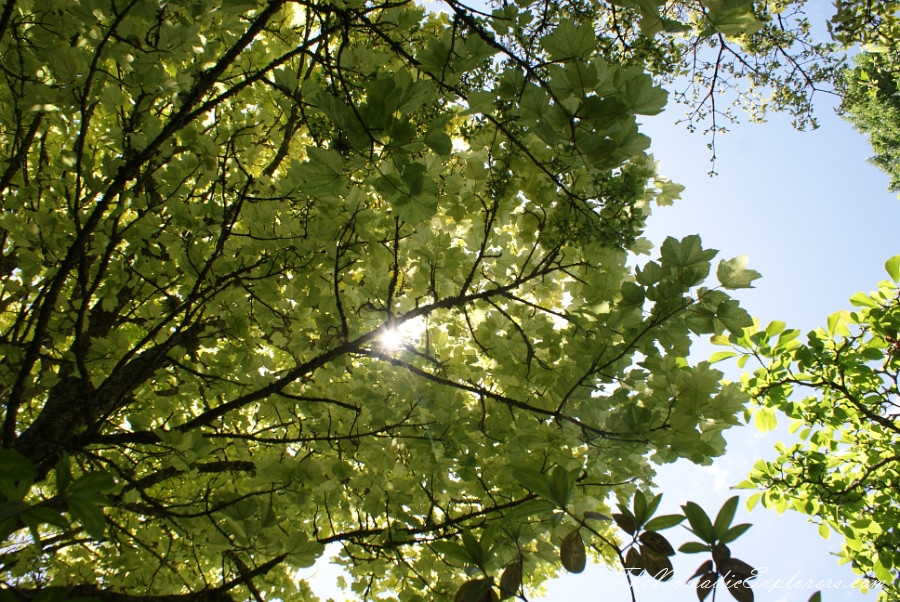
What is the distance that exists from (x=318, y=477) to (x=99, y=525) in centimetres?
121

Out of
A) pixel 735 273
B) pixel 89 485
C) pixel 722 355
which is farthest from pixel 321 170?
pixel 722 355

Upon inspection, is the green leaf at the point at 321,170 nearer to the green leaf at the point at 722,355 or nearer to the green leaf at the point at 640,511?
the green leaf at the point at 640,511

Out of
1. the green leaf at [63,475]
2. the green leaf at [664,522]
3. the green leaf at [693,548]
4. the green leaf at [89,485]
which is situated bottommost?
the green leaf at [693,548]

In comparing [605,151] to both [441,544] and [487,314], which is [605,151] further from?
[487,314]

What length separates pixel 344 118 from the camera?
1.26m

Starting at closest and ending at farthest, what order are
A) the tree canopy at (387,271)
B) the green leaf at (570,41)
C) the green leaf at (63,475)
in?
the green leaf at (63,475) < the green leaf at (570,41) < the tree canopy at (387,271)

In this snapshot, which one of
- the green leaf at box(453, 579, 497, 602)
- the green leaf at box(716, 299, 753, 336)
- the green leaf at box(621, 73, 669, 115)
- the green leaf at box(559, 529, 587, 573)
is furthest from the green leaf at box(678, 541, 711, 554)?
the green leaf at box(621, 73, 669, 115)

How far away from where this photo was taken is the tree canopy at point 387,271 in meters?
1.63

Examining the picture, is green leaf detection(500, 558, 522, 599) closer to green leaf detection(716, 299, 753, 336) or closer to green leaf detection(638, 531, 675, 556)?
green leaf detection(638, 531, 675, 556)

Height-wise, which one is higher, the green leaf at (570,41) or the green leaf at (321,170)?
the green leaf at (570,41)

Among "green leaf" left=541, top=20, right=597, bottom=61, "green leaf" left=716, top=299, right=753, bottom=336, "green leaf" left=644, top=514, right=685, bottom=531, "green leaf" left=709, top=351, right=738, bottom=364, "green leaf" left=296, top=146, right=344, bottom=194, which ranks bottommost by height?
"green leaf" left=644, top=514, right=685, bottom=531

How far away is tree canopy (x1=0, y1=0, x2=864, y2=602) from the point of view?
1.63 meters

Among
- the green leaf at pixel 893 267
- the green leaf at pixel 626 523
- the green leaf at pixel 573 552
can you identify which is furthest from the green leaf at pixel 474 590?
the green leaf at pixel 893 267

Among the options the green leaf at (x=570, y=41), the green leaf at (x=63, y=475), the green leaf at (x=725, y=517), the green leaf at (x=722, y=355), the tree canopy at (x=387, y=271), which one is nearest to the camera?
the green leaf at (x=63, y=475)
